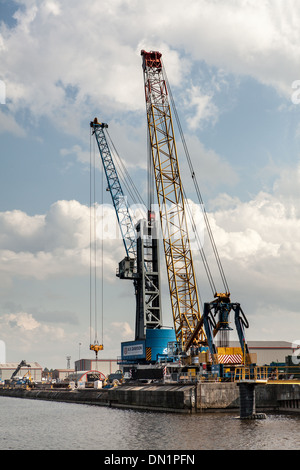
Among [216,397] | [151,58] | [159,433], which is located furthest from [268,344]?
[159,433]

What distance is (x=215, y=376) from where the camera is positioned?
56094 mm

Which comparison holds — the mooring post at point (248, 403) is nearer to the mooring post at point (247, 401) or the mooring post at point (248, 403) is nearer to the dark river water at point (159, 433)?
the mooring post at point (247, 401)

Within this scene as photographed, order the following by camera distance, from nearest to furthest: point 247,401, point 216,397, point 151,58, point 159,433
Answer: point 159,433, point 247,401, point 216,397, point 151,58

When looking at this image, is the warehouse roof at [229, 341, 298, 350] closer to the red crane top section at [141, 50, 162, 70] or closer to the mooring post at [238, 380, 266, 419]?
the red crane top section at [141, 50, 162, 70]

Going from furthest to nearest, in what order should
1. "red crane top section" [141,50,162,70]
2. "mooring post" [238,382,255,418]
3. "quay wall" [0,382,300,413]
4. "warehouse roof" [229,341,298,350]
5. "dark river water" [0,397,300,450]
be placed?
"warehouse roof" [229,341,298,350] < "red crane top section" [141,50,162,70] < "quay wall" [0,382,300,413] < "mooring post" [238,382,255,418] < "dark river water" [0,397,300,450]

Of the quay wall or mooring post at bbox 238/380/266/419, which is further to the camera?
the quay wall

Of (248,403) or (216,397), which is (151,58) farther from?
(248,403)

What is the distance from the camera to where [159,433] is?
40.0 meters

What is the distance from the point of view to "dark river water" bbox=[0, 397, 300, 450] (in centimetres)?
3497

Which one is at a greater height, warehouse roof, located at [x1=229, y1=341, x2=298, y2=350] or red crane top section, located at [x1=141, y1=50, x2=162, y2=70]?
red crane top section, located at [x1=141, y1=50, x2=162, y2=70]

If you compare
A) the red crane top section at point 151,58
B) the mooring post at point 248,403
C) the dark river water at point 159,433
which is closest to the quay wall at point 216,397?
the dark river water at point 159,433

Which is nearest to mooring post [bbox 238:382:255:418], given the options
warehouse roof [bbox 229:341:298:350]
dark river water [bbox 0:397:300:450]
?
dark river water [bbox 0:397:300:450]

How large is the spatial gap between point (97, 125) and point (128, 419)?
81963 millimetres

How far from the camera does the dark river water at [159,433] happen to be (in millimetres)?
34969
